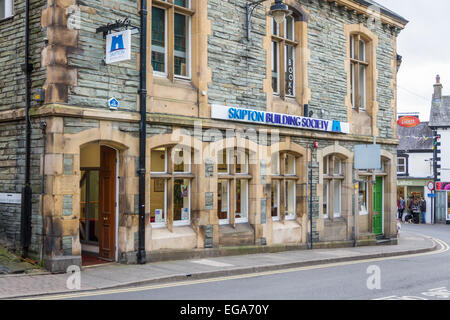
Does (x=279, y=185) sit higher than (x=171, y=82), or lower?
lower

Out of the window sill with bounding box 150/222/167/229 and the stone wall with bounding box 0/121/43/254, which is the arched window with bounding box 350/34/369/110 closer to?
the window sill with bounding box 150/222/167/229

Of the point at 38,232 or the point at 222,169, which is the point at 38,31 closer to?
the point at 38,232

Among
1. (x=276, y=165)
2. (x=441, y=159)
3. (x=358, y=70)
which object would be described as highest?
(x=358, y=70)

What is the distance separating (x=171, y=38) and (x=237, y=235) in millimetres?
5584

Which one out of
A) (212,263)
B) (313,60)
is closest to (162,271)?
(212,263)

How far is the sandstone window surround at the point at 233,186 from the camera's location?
15.2 metres

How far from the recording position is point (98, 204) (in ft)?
47.0

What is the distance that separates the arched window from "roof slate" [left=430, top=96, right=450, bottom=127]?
22.2 meters

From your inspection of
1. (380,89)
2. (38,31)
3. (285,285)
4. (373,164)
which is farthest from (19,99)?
(380,89)

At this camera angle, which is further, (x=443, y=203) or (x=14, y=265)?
(x=443, y=203)

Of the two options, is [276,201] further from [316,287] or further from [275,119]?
[316,287]

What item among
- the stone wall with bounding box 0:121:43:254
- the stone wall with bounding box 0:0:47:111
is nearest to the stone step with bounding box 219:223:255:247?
the stone wall with bounding box 0:121:43:254

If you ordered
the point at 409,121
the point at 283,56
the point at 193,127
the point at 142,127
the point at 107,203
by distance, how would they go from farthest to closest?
1. the point at 409,121
2. the point at 283,56
3. the point at 193,127
4. the point at 107,203
5. the point at 142,127

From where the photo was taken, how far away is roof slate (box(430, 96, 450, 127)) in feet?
134
